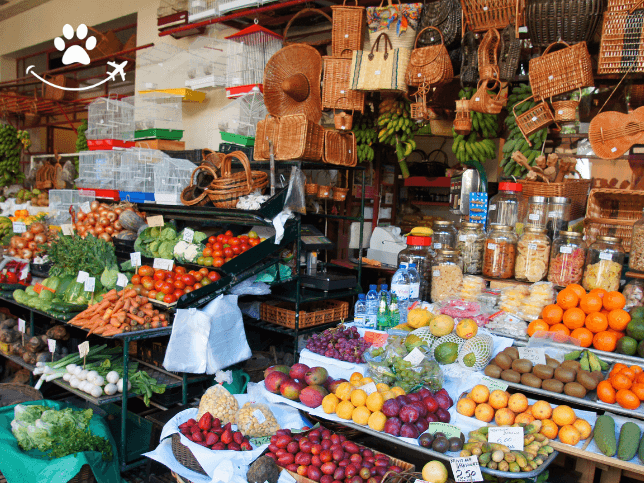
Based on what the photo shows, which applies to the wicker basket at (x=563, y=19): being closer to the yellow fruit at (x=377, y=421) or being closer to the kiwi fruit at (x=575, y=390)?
the kiwi fruit at (x=575, y=390)

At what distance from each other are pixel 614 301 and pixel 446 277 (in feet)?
3.46

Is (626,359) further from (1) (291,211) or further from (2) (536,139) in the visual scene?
(1) (291,211)

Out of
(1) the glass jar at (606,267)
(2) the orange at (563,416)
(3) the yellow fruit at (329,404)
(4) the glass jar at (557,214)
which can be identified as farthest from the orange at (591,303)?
(3) the yellow fruit at (329,404)

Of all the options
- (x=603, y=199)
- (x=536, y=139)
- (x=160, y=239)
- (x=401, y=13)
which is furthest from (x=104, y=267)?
(x=603, y=199)

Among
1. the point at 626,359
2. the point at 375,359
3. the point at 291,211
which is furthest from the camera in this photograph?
the point at 291,211

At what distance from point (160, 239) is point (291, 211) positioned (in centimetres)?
131

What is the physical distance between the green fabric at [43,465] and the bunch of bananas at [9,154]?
7.04 m

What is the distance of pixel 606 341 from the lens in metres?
2.61

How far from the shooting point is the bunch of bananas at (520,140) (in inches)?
161

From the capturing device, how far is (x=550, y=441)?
7.22 feet

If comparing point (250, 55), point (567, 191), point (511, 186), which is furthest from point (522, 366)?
point (250, 55)

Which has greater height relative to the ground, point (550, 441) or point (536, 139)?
point (536, 139)

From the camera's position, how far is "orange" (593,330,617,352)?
261cm

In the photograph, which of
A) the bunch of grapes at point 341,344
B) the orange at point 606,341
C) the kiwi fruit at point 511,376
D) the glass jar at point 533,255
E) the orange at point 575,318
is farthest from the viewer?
the glass jar at point 533,255
